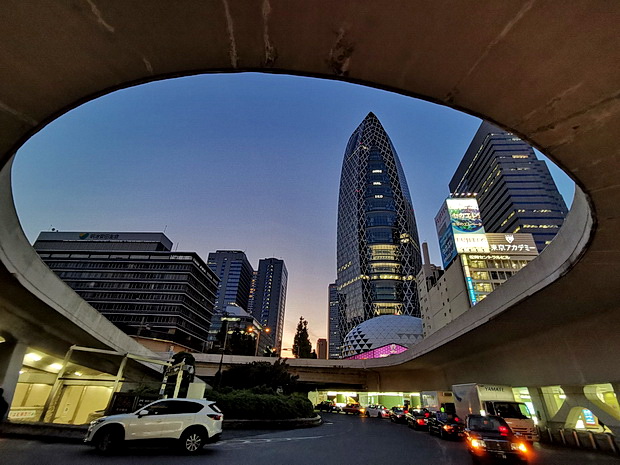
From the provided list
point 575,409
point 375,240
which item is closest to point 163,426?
point 575,409

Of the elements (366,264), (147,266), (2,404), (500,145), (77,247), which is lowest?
(2,404)

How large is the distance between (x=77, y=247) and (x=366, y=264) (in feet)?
350

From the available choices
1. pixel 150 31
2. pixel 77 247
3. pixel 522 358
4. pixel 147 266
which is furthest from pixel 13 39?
pixel 77 247

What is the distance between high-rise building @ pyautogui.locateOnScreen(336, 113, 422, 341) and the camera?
130125 mm

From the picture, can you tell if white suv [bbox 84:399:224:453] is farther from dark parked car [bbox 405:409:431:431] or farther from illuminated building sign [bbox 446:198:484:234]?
illuminated building sign [bbox 446:198:484:234]

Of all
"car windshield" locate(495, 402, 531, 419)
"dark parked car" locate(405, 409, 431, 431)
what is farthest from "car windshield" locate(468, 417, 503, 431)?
"dark parked car" locate(405, 409, 431, 431)

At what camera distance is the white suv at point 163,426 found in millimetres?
8953

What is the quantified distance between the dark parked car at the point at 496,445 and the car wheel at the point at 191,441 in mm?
9006

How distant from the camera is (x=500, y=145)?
138500 millimetres

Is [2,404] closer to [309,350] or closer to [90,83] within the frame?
[90,83]

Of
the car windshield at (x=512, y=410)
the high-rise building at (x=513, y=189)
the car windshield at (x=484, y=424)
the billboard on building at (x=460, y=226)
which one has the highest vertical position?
the high-rise building at (x=513, y=189)

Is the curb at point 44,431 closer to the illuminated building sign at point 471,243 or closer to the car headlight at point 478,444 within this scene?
the car headlight at point 478,444

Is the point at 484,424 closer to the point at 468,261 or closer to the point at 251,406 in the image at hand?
the point at 251,406

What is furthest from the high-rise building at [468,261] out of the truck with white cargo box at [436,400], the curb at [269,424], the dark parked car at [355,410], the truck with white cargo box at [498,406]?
the curb at [269,424]
